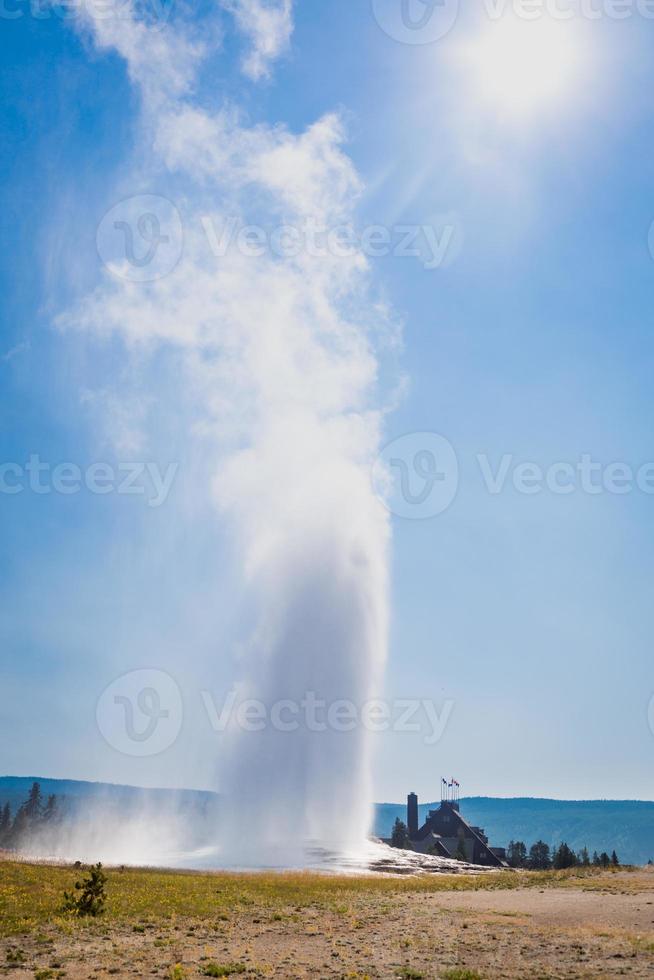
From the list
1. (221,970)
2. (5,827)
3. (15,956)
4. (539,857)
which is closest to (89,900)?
(15,956)

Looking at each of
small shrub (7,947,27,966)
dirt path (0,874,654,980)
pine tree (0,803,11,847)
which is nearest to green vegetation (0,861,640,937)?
dirt path (0,874,654,980)

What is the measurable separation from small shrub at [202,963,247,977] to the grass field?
3 cm

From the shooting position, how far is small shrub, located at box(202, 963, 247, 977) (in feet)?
57.2

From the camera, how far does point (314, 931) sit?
24375 mm

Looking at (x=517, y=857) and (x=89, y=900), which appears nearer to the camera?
(x=89, y=900)

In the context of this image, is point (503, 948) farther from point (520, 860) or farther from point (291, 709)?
point (520, 860)

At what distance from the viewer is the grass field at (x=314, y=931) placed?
17.9 m

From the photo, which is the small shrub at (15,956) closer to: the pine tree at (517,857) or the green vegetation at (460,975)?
the green vegetation at (460,975)

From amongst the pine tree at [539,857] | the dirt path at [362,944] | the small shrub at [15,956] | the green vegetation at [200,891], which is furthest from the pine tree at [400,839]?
the small shrub at [15,956]

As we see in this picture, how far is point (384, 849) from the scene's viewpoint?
69875 millimetres

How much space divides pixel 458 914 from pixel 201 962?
1436 centimetres

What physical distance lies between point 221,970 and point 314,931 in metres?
7.96

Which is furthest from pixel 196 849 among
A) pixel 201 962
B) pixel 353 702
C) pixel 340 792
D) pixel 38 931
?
pixel 201 962

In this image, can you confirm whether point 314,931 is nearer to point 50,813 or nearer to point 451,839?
point 451,839
